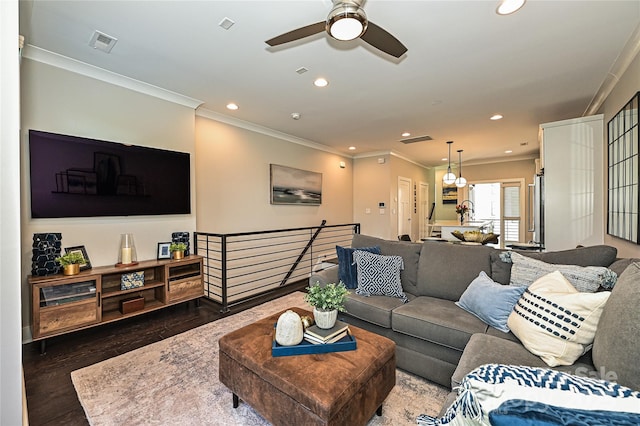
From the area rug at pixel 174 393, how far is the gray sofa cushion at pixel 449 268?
786 mm

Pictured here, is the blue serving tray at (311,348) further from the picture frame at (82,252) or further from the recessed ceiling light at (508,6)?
the recessed ceiling light at (508,6)

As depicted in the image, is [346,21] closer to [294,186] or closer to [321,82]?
[321,82]

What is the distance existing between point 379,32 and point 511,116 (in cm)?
360

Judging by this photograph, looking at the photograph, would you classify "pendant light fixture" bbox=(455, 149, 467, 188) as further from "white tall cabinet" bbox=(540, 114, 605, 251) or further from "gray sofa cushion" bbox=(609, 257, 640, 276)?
"gray sofa cushion" bbox=(609, 257, 640, 276)

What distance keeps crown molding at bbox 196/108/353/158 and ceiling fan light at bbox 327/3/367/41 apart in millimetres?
2944

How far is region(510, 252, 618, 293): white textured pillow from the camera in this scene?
166 centimetres

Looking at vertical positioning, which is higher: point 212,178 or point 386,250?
point 212,178

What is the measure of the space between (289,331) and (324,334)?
21 centimetres

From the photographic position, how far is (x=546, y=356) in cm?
145

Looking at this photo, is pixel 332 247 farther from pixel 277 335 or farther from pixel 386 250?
pixel 277 335

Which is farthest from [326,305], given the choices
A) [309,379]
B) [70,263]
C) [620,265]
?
[70,263]

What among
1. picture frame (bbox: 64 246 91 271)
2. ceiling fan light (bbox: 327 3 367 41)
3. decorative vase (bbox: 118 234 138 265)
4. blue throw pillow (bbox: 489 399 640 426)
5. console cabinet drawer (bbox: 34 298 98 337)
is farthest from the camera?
decorative vase (bbox: 118 234 138 265)

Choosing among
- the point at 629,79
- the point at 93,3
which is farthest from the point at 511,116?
the point at 93,3

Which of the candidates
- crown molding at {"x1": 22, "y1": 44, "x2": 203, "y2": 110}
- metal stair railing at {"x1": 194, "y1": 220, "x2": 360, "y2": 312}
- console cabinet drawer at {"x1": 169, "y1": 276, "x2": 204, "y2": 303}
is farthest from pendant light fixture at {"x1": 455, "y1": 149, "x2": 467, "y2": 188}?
console cabinet drawer at {"x1": 169, "y1": 276, "x2": 204, "y2": 303}
